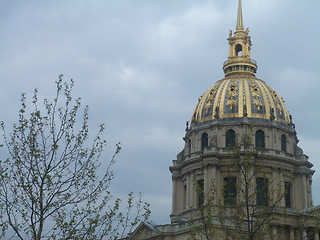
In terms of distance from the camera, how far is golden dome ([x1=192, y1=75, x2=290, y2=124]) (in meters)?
68.6

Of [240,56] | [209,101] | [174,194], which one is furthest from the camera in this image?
[240,56]

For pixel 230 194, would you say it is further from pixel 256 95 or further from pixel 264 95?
pixel 264 95

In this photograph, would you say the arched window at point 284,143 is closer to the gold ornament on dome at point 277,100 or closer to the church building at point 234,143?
the church building at point 234,143

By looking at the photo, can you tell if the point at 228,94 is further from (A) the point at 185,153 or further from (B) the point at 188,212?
(B) the point at 188,212

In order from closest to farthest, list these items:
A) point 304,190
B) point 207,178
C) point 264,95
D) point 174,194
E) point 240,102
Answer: point 207,178
point 304,190
point 240,102
point 264,95
point 174,194

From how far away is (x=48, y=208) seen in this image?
66.8ft

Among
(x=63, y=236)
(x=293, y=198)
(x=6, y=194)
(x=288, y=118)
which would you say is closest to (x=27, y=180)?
(x=6, y=194)

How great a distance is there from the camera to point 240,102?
225ft

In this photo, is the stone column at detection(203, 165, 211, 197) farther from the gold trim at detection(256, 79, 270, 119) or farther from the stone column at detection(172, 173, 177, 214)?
the gold trim at detection(256, 79, 270, 119)

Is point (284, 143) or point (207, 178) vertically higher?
point (284, 143)

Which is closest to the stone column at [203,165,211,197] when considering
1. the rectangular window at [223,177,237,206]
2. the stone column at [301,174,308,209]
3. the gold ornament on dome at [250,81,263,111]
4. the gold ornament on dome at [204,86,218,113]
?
the rectangular window at [223,177,237,206]

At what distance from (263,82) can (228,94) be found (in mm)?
7124

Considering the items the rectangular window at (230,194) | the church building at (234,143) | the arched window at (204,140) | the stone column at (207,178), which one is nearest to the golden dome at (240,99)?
the church building at (234,143)

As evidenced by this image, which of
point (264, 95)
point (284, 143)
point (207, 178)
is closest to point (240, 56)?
point (264, 95)
